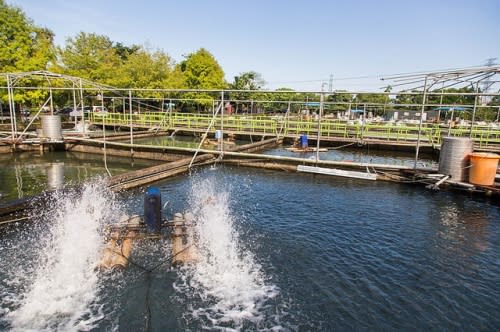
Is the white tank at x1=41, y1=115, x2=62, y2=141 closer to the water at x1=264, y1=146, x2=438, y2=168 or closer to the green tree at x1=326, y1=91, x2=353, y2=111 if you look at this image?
the water at x1=264, y1=146, x2=438, y2=168

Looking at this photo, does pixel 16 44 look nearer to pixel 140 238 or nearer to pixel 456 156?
pixel 140 238

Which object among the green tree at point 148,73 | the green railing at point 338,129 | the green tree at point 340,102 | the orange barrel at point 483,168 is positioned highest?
the green tree at point 148,73

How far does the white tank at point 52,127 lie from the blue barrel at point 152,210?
13378mm

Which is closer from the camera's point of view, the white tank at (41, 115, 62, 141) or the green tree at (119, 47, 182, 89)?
the white tank at (41, 115, 62, 141)

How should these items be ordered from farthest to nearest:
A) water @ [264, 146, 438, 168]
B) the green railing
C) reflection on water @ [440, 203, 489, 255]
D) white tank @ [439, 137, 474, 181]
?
1. the green railing
2. water @ [264, 146, 438, 168]
3. white tank @ [439, 137, 474, 181]
4. reflection on water @ [440, 203, 489, 255]

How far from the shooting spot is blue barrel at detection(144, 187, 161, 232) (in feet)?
23.0

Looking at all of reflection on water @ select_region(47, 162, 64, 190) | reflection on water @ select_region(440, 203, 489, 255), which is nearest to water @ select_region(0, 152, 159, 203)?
reflection on water @ select_region(47, 162, 64, 190)

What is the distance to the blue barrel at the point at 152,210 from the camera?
23.0 ft

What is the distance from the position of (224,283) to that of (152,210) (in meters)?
2.50

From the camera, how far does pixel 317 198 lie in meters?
10.3

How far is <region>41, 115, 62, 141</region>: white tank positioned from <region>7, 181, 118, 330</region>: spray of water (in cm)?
1046

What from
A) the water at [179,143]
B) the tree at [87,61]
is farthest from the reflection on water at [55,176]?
the tree at [87,61]

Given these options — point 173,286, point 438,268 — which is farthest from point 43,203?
point 438,268

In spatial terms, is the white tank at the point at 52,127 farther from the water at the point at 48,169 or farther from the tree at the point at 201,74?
the tree at the point at 201,74
